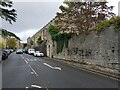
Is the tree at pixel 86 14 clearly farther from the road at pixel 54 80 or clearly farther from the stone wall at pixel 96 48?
the road at pixel 54 80

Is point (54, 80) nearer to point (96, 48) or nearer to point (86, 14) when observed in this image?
point (96, 48)

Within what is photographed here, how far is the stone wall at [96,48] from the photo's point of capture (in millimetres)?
17609

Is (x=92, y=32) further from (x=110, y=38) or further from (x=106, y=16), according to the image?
(x=106, y=16)

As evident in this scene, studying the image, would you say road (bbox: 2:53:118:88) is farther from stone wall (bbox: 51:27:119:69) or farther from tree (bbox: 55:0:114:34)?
tree (bbox: 55:0:114:34)

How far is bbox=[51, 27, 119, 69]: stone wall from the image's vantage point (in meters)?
17.6

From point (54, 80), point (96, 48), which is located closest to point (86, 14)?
point (96, 48)

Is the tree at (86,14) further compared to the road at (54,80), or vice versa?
the tree at (86,14)

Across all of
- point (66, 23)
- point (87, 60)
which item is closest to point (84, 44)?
point (87, 60)

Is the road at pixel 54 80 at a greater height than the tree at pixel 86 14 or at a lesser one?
lesser

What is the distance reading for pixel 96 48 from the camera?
21.6 meters

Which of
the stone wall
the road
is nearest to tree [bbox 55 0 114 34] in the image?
the stone wall

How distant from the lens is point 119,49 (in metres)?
16.7

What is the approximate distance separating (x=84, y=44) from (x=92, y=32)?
3.14 m

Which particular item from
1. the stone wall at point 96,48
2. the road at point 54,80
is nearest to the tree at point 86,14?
the stone wall at point 96,48
